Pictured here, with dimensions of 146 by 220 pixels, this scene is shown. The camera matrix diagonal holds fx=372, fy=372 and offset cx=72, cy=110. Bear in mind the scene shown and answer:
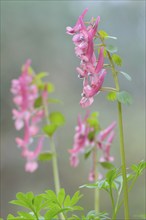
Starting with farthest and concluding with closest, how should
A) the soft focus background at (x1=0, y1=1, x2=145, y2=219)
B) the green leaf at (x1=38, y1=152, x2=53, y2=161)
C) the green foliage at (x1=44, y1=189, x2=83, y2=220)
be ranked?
the soft focus background at (x1=0, y1=1, x2=145, y2=219) → the green leaf at (x1=38, y1=152, x2=53, y2=161) → the green foliage at (x1=44, y1=189, x2=83, y2=220)

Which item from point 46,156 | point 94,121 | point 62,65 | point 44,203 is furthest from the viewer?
point 62,65

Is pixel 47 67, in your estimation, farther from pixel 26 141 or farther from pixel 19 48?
pixel 26 141

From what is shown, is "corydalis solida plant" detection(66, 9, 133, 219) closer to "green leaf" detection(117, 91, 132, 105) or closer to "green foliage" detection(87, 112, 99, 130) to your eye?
"green leaf" detection(117, 91, 132, 105)

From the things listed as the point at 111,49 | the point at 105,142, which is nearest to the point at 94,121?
the point at 105,142

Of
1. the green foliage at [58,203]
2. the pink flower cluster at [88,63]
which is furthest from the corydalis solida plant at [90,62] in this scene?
the green foliage at [58,203]

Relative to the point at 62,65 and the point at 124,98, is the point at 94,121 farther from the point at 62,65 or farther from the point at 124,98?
the point at 62,65

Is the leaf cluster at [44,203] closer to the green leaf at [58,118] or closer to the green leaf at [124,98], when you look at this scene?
the green leaf at [124,98]

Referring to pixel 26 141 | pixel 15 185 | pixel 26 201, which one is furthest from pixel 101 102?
pixel 26 201

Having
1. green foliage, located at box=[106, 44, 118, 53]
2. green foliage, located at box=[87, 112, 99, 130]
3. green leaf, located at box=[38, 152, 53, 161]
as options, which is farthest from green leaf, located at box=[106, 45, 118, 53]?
green leaf, located at box=[38, 152, 53, 161]
